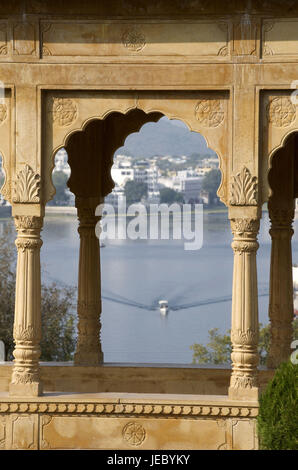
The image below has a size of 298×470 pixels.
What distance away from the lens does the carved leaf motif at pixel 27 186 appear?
15.0 metres

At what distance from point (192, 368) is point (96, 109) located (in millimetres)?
4779

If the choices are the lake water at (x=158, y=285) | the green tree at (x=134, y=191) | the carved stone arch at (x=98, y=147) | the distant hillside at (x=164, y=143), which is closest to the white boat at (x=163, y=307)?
the lake water at (x=158, y=285)

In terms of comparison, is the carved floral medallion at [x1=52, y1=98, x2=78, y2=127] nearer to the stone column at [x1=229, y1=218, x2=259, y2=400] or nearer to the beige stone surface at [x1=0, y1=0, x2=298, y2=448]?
the beige stone surface at [x1=0, y1=0, x2=298, y2=448]

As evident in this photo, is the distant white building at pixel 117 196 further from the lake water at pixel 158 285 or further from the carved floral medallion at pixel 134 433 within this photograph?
the carved floral medallion at pixel 134 433

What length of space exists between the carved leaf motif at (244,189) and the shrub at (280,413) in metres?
2.20


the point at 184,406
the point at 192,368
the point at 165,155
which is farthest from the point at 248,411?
the point at 165,155

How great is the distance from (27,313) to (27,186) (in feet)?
4.99

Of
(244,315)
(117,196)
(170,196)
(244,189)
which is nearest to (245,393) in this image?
(244,315)

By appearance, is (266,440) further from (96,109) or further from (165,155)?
(165,155)

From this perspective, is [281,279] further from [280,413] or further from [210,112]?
[280,413]

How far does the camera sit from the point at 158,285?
7850cm

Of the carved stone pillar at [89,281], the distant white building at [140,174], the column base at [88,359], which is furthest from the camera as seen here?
the distant white building at [140,174]

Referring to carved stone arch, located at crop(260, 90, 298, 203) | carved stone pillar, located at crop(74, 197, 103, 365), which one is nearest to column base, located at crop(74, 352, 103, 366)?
carved stone pillar, located at crop(74, 197, 103, 365)

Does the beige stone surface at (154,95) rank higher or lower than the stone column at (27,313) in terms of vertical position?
higher
